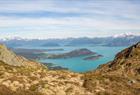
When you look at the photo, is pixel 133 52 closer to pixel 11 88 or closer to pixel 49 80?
pixel 49 80

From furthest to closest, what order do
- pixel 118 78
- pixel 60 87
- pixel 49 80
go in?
pixel 118 78, pixel 49 80, pixel 60 87

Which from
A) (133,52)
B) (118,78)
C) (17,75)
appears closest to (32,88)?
(17,75)

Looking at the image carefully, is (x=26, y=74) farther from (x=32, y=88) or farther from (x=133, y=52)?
(x=133, y=52)

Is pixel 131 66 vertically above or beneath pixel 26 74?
beneath

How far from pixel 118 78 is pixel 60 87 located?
62.7 ft

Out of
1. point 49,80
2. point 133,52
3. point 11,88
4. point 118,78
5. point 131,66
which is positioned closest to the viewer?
point 11,88

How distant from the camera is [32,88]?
2429 inches

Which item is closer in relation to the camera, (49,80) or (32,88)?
(32,88)

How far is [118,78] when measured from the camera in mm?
75812

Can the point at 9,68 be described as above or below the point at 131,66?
above

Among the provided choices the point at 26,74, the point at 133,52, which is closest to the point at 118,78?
the point at 26,74

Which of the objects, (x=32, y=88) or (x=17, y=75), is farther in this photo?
(x=17, y=75)

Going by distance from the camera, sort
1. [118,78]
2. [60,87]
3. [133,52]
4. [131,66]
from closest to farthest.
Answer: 1. [60,87]
2. [118,78]
3. [131,66]
4. [133,52]

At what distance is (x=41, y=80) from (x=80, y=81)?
400 inches
